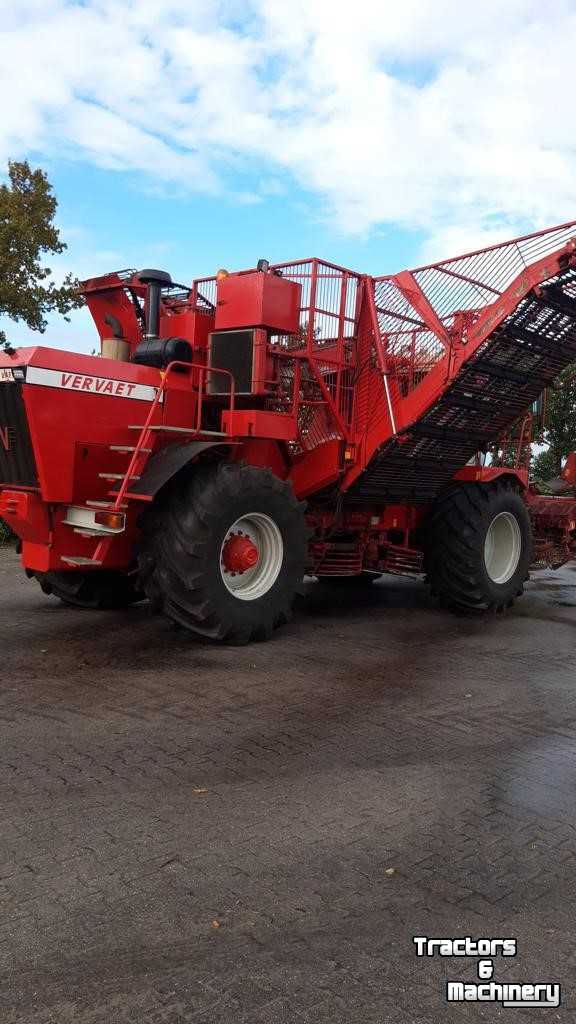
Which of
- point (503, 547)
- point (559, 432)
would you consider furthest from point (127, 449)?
point (559, 432)

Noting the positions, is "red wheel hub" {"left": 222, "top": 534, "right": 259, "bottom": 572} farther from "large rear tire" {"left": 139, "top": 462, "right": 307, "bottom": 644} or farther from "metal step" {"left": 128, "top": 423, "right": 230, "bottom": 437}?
"metal step" {"left": 128, "top": 423, "right": 230, "bottom": 437}

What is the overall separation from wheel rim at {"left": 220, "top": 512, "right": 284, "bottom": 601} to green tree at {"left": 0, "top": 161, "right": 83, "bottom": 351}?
951cm

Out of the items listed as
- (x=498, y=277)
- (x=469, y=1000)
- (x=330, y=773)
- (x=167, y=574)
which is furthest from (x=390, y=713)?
(x=498, y=277)

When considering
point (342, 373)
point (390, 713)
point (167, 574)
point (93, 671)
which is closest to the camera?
point (390, 713)

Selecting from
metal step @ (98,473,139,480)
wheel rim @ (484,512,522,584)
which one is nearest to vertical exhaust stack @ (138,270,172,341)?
metal step @ (98,473,139,480)

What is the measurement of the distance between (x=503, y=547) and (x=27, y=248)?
417 inches

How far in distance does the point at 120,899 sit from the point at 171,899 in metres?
0.18

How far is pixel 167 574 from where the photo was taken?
6242 mm

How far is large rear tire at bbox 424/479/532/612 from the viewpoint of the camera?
8406mm

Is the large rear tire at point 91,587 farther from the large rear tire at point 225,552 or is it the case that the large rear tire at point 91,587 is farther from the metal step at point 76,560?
the large rear tire at point 225,552

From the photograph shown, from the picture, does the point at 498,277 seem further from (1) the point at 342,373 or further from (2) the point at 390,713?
(2) the point at 390,713

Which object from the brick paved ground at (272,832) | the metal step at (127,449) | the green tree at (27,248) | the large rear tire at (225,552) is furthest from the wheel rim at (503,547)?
the green tree at (27,248)

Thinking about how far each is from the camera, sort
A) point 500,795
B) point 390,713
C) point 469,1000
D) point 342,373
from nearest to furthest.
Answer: point 469,1000 → point 500,795 → point 390,713 → point 342,373

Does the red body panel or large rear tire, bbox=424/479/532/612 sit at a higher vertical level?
the red body panel
